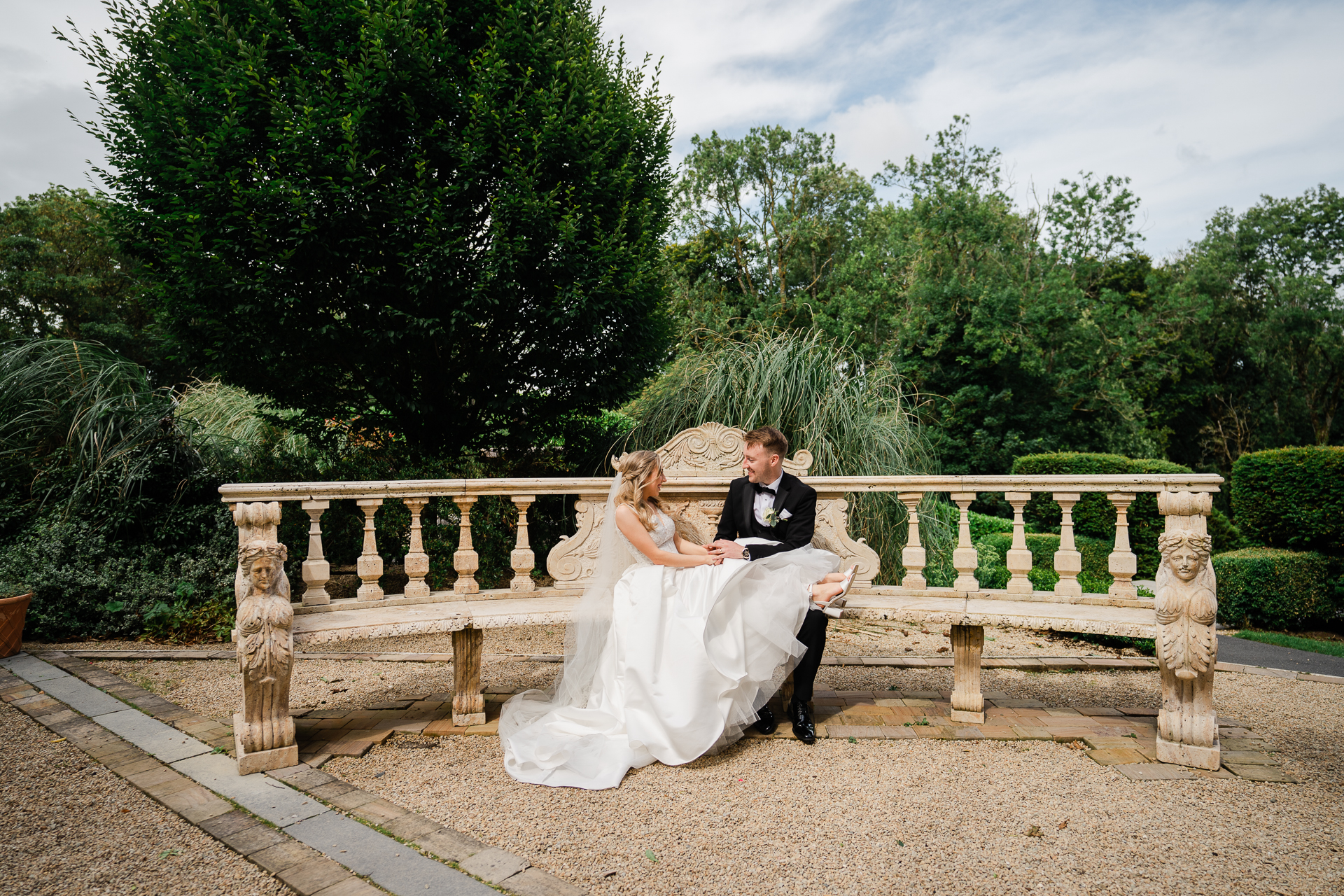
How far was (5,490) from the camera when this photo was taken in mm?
6234

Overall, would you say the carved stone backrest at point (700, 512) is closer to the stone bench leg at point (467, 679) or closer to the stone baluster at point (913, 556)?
the stone baluster at point (913, 556)

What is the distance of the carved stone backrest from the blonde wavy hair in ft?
1.38

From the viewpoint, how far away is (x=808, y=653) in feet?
11.8

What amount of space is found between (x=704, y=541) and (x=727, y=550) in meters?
0.60

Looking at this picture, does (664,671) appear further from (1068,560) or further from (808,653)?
(1068,560)

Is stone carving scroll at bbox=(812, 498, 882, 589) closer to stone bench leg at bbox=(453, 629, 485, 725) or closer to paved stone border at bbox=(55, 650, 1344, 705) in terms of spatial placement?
paved stone border at bbox=(55, 650, 1344, 705)

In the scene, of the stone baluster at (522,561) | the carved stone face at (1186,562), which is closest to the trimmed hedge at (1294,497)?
the carved stone face at (1186,562)

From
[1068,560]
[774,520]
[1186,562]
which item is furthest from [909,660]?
[1186,562]

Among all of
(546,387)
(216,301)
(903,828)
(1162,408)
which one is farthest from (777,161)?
(903,828)

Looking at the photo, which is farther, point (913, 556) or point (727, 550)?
point (913, 556)

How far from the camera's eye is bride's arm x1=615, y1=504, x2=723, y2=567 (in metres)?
3.65

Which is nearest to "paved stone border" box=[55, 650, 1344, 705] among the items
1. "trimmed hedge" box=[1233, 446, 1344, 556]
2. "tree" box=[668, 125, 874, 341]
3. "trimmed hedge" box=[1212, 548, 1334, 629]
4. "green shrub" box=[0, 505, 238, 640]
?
"green shrub" box=[0, 505, 238, 640]

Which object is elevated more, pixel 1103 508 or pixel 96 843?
pixel 1103 508

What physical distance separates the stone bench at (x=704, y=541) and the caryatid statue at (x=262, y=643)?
0.01 meters
